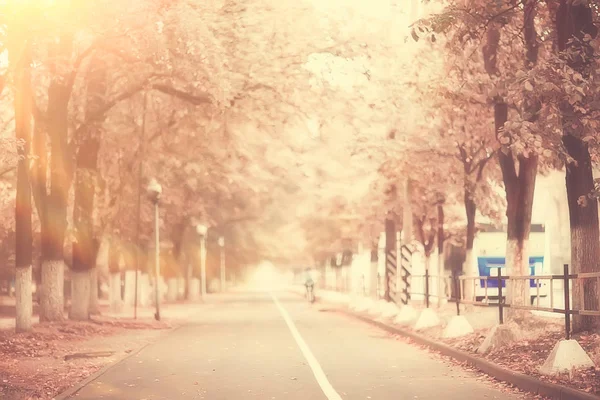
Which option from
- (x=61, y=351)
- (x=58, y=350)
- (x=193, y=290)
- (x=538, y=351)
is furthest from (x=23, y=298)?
(x=193, y=290)

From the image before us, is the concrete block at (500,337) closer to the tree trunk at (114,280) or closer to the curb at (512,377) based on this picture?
the curb at (512,377)

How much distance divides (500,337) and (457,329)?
12.4 feet

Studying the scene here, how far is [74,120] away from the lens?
26953 millimetres

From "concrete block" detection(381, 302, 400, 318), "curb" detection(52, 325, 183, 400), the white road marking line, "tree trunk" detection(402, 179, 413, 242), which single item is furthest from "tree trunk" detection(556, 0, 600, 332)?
"tree trunk" detection(402, 179, 413, 242)

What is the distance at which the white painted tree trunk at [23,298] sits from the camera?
20969mm

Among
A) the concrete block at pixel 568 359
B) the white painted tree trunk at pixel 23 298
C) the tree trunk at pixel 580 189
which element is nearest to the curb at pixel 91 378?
the white painted tree trunk at pixel 23 298

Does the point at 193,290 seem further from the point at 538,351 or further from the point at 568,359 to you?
the point at 568,359

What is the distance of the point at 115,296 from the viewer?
38969 millimetres

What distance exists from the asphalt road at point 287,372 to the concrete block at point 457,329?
947mm

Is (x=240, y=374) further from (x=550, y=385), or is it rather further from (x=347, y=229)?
(x=347, y=229)

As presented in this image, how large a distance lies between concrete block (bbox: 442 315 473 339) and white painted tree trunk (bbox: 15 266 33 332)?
942 cm

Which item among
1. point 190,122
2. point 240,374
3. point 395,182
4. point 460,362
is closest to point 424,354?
point 460,362

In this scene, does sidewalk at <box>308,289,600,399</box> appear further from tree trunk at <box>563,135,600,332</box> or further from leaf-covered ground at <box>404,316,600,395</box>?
tree trunk at <box>563,135,600,332</box>

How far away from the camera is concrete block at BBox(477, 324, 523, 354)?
51.8ft
